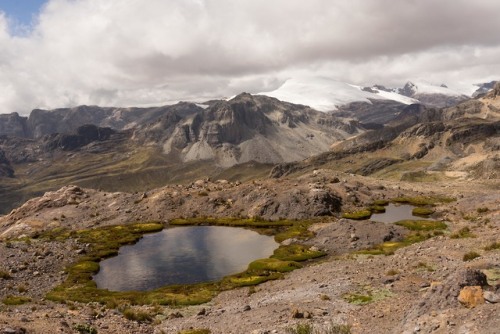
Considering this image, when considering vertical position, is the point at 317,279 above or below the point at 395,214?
above

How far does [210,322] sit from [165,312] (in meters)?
10.5

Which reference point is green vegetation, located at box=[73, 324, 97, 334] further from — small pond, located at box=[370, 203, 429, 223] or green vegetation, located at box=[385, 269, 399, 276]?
small pond, located at box=[370, 203, 429, 223]

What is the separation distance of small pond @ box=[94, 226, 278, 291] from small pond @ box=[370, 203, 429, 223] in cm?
3253

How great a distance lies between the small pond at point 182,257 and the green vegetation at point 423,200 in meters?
54.1

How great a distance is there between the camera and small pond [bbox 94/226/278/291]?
74312 millimetres

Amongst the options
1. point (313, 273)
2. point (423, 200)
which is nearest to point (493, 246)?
point (313, 273)

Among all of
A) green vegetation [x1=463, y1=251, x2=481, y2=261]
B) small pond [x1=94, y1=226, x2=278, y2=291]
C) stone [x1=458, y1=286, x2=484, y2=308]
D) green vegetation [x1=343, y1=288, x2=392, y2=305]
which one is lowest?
small pond [x1=94, y1=226, x2=278, y2=291]

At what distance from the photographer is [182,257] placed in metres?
88.1

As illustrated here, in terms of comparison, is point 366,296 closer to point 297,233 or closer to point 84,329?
point 84,329

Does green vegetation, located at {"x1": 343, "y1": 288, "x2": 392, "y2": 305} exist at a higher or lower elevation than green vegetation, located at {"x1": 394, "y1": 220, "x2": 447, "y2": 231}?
higher

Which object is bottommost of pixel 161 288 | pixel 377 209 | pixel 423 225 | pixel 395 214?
pixel 161 288

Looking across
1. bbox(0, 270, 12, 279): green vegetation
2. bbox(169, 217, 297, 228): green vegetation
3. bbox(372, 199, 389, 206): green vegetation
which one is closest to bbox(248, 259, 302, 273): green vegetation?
bbox(169, 217, 297, 228): green vegetation

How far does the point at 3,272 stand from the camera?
229 feet

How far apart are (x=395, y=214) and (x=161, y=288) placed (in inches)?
2901
